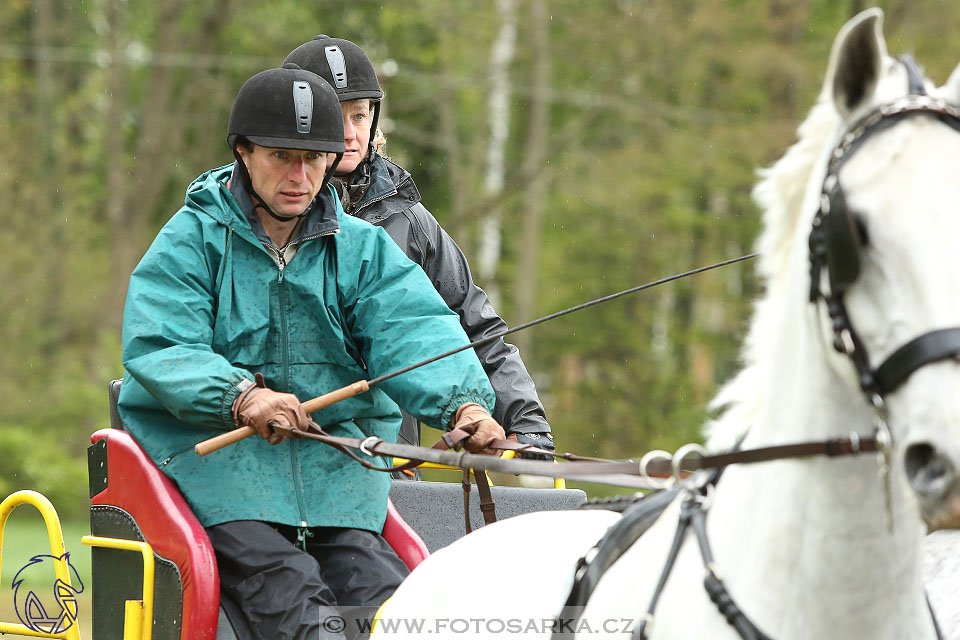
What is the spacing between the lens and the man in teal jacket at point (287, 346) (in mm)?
3184

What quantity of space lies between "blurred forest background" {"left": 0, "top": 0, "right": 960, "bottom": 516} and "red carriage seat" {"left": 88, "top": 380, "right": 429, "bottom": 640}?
11931 millimetres

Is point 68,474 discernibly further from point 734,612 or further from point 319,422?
point 734,612

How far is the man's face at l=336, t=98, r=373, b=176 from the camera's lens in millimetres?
4477

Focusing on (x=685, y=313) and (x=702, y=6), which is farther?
(x=685, y=313)

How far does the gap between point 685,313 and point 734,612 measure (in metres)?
17.5

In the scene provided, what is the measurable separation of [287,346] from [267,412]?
1.22 ft

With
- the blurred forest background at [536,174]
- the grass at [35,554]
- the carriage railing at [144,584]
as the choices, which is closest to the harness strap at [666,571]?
the carriage railing at [144,584]

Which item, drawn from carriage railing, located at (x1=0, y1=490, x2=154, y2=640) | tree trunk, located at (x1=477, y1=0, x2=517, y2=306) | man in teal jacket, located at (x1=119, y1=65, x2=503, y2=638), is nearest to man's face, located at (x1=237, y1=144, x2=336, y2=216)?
man in teal jacket, located at (x1=119, y1=65, x2=503, y2=638)

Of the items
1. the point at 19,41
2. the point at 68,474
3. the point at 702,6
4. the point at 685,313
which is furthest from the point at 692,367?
the point at 19,41

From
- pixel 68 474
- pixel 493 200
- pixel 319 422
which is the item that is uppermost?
pixel 319 422

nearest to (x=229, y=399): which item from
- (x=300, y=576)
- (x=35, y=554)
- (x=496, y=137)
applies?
(x=300, y=576)

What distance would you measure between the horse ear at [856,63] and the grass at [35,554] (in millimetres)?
7716

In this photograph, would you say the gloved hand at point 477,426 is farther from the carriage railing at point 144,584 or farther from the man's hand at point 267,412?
the carriage railing at point 144,584

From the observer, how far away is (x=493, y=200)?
52.3 ft
